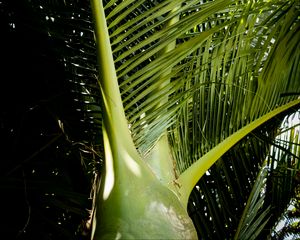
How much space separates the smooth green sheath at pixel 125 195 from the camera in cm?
91

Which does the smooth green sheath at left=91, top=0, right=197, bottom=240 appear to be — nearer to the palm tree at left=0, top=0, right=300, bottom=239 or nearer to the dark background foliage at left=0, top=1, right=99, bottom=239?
the palm tree at left=0, top=0, right=300, bottom=239

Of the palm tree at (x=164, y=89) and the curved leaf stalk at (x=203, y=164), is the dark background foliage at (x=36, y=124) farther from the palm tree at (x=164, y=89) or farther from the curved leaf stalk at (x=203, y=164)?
the curved leaf stalk at (x=203, y=164)

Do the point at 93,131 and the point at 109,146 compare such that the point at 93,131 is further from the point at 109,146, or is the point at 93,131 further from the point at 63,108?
the point at 109,146

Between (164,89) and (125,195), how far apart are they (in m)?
0.39

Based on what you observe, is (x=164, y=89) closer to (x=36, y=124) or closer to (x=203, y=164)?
(x=203, y=164)

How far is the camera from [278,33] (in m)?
1.42

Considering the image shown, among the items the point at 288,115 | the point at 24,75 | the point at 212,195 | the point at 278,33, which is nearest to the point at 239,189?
the point at 212,195

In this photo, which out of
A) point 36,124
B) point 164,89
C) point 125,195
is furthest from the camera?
point 36,124

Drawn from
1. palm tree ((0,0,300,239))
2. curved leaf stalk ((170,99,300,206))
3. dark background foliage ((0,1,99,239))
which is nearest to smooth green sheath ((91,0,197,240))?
palm tree ((0,0,300,239))

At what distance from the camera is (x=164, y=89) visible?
1231 millimetres

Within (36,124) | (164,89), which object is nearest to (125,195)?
(164,89)

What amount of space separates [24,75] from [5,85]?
0.27ft

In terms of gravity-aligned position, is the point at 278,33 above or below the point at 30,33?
below

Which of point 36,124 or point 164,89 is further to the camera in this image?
point 36,124
